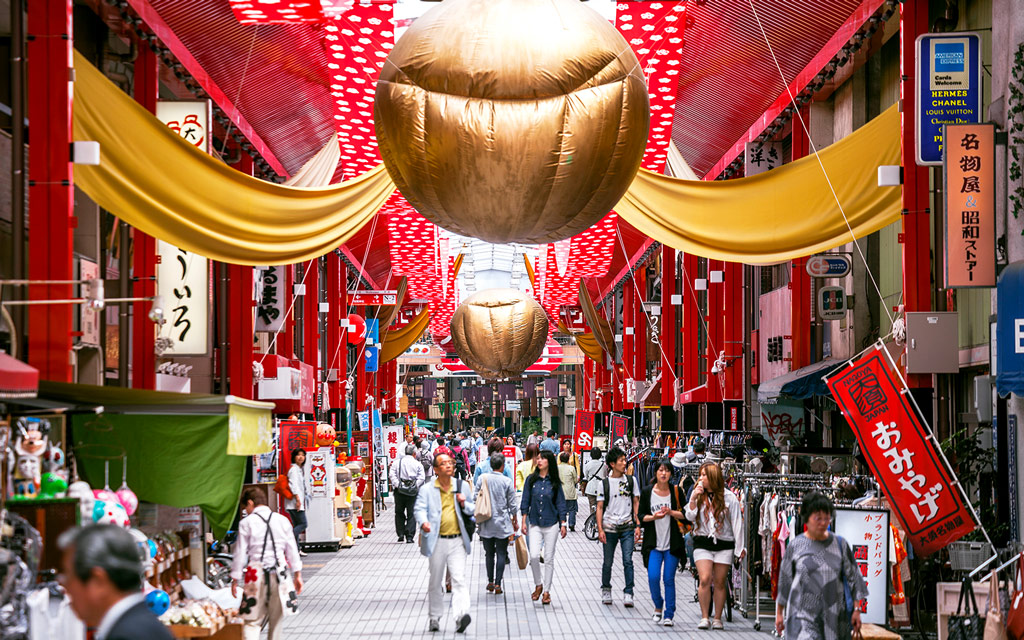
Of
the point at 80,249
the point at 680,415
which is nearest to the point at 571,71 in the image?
the point at 80,249

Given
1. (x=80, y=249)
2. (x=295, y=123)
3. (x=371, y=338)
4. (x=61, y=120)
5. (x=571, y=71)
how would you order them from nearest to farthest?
(x=571, y=71) → (x=61, y=120) → (x=80, y=249) → (x=295, y=123) → (x=371, y=338)

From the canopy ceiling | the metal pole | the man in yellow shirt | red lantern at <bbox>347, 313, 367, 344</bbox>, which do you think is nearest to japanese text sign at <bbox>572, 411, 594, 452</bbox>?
red lantern at <bbox>347, 313, 367, 344</bbox>

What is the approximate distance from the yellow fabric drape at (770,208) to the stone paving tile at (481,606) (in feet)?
12.3

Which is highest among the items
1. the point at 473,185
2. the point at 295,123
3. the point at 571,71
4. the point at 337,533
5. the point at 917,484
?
the point at 295,123

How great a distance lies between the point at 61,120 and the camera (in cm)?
820

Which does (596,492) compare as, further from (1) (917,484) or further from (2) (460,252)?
(2) (460,252)

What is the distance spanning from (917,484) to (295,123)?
431 inches

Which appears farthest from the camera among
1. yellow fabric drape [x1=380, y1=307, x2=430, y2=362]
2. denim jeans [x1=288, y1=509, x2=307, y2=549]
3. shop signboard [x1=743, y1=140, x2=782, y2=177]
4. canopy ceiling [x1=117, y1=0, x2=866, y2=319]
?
yellow fabric drape [x1=380, y1=307, x2=430, y2=362]

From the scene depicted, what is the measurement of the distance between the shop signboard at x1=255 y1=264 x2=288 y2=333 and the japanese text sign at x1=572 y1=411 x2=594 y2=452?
13.0 m

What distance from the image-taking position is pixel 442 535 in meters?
11.3

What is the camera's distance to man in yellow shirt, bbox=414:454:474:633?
11102 mm

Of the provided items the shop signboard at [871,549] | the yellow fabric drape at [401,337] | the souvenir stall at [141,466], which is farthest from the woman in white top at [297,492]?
the yellow fabric drape at [401,337]

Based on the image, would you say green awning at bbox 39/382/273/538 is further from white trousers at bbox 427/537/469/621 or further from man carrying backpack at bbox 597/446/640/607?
man carrying backpack at bbox 597/446/640/607

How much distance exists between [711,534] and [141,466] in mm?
5507
